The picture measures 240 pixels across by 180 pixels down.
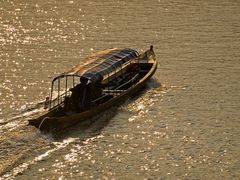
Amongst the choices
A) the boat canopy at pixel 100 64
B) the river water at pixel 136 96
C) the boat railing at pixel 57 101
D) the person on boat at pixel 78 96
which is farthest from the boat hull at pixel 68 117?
the boat canopy at pixel 100 64

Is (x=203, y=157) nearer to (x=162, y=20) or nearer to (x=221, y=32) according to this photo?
(x=221, y=32)

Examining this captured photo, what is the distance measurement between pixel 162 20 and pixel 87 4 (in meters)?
10.4

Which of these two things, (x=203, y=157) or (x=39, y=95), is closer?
(x=203, y=157)

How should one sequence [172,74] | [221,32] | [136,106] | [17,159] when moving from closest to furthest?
[17,159] → [136,106] → [172,74] → [221,32]

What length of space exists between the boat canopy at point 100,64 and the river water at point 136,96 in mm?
2309

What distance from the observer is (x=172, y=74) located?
43.6m

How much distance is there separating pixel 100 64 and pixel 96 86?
1.60 meters

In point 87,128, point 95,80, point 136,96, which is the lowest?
point 87,128

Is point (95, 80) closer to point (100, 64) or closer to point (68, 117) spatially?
point (100, 64)

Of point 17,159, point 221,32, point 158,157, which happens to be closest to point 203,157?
point 158,157

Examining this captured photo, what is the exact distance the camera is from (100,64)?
Result: 36.3 meters

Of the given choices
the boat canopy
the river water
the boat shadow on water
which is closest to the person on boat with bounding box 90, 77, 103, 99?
the boat canopy

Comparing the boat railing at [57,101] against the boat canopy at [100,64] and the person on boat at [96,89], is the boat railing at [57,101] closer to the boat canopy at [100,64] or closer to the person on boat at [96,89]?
the boat canopy at [100,64]

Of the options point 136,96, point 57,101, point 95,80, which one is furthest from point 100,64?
point 136,96
